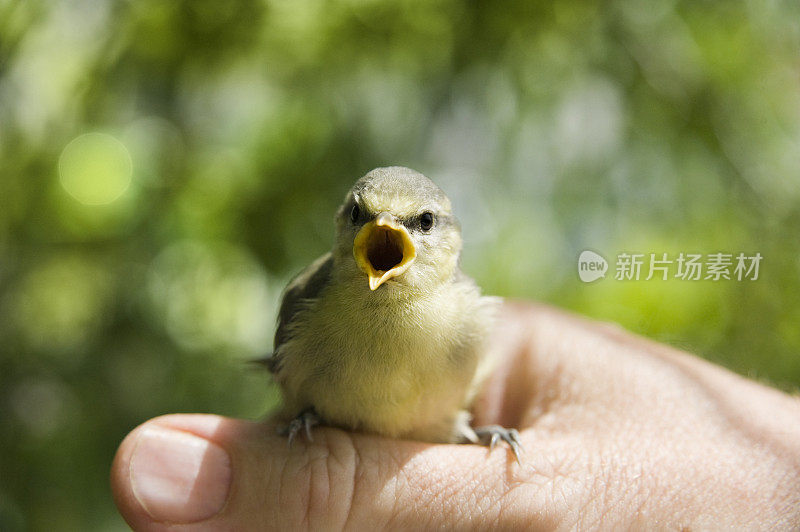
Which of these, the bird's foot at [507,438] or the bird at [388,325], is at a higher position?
the bird at [388,325]

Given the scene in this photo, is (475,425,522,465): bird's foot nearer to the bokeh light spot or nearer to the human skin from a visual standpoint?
the human skin

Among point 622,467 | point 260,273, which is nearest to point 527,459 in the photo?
point 622,467

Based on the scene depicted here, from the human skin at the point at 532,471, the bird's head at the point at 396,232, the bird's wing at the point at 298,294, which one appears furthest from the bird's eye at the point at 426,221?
the human skin at the point at 532,471

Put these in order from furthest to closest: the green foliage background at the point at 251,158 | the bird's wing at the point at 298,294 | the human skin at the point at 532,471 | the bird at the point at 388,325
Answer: the green foliage background at the point at 251,158, the bird's wing at the point at 298,294, the bird at the point at 388,325, the human skin at the point at 532,471

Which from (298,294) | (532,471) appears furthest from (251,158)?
(532,471)

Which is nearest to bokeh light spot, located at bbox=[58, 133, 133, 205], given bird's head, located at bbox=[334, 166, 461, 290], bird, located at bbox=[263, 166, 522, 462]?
bird, located at bbox=[263, 166, 522, 462]

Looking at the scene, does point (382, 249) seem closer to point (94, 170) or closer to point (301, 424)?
point (301, 424)

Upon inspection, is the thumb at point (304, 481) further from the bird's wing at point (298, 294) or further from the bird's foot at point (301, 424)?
the bird's wing at point (298, 294)
